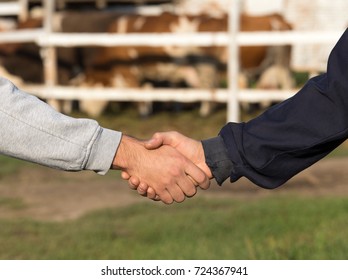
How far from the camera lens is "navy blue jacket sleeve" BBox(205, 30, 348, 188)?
11.9 feet

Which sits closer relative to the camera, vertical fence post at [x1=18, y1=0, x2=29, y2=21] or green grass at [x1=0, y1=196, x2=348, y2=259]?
green grass at [x1=0, y1=196, x2=348, y2=259]

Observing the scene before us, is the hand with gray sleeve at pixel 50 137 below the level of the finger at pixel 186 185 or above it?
above

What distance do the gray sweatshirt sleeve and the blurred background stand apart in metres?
2.19

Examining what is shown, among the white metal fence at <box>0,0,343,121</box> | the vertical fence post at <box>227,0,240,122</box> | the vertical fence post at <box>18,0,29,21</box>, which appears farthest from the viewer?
the vertical fence post at <box>18,0,29,21</box>

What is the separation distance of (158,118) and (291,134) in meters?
10.9

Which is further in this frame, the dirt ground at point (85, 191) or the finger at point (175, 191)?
the dirt ground at point (85, 191)

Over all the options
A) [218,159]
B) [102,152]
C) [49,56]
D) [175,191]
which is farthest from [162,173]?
[49,56]

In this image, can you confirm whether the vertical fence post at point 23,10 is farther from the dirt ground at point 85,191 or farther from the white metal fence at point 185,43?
the dirt ground at point 85,191

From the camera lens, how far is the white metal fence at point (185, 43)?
12.5 metres

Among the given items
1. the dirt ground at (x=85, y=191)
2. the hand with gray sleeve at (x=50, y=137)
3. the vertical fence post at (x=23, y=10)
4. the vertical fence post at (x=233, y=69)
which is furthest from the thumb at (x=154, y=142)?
the vertical fence post at (x=23, y=10)

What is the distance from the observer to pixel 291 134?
3.71m

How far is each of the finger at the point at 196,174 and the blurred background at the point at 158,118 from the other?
1571 mm

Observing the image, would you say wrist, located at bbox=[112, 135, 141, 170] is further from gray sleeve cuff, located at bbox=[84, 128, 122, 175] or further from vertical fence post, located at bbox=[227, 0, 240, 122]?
vertical fence post, located at bbox=[227, 0, 240, 122]

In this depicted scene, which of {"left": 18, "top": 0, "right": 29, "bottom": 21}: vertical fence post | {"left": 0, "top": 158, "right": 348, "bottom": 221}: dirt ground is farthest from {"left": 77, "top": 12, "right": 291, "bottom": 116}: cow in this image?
{"left": 0, "top": 158, "right": 348, "bottom": 221}: dirt ground
